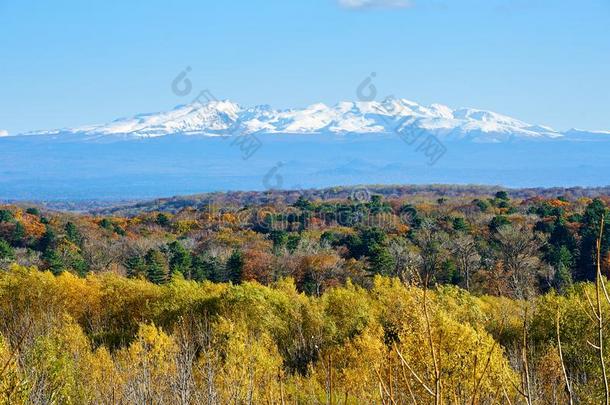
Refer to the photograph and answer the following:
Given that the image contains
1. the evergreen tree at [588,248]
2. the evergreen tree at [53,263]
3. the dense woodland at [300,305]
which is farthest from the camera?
the evergreen tree at [588,248]

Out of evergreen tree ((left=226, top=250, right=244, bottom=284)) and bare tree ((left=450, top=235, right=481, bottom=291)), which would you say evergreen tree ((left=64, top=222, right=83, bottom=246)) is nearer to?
evergreen tree ((left=226, top=250, right=244, bottom=284))

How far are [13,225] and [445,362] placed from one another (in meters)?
70.2

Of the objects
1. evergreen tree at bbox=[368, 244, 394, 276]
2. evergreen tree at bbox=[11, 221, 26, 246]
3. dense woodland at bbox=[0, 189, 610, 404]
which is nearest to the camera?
dense woodland at bbox=[0, 189, 610, 404]

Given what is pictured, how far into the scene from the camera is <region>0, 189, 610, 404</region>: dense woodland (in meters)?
19.0

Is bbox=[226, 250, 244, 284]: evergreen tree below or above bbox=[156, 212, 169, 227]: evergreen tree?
below

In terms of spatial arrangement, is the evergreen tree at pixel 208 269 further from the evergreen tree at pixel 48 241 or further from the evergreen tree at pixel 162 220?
the evergreen tree at pixel 162 220

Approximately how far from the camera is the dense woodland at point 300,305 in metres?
19.0

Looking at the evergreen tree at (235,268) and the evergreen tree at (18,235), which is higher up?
the evergreen tree at (18,235)

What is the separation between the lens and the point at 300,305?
42.3m

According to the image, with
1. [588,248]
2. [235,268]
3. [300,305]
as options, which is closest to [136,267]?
[235,268]

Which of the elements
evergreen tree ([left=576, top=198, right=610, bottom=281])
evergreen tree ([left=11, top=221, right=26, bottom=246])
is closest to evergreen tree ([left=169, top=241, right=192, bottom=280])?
evergreen tree ([left=11, top=221, right=26, bottom=246])

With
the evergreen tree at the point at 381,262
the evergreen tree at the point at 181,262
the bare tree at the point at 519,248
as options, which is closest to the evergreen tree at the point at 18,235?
the evergreen tree at the point at 181,262

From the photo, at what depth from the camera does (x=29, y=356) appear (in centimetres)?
2547

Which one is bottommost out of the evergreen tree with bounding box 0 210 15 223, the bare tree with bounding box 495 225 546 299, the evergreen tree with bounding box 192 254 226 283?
the evergreen tree with bounding box 192 254 226 283
